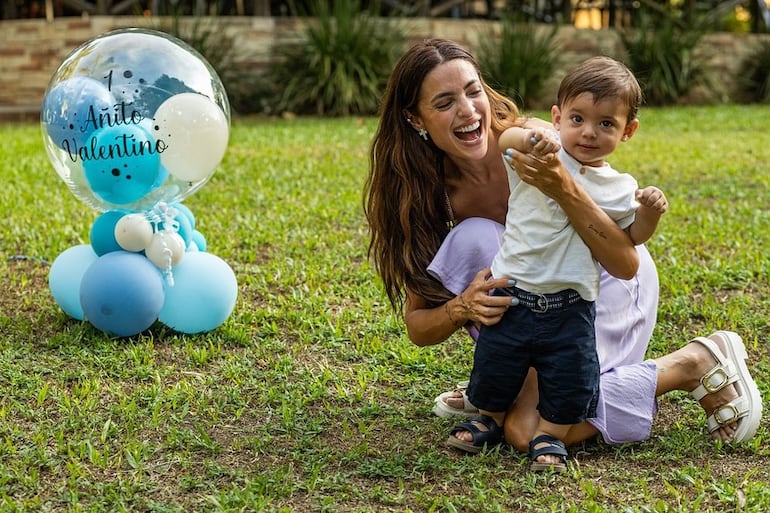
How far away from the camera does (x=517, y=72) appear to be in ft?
38.9

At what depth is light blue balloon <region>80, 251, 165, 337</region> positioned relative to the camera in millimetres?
3717

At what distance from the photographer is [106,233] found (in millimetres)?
3873

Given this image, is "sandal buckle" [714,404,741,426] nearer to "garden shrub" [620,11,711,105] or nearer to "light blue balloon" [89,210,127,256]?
"light blue balloon" [89,210,127,256]

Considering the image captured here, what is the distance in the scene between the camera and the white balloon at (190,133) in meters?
3.64

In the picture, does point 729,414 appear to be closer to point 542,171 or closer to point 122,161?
point 542,171

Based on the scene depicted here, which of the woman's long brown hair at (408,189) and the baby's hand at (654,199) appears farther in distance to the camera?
the woman's long brown hair at (408,189)

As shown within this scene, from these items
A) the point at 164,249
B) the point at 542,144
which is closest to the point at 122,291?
the point at 164,249

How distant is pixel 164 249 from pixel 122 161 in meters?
0.39

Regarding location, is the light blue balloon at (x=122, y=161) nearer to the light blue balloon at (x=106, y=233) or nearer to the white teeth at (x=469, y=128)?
the light blue balloon at (x=106, y=233)

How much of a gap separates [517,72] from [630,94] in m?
9.36

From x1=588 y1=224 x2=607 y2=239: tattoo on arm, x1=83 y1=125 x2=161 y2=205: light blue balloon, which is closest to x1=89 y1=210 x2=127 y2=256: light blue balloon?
x1=83 y1=125 x2=161 y2=205: light blue balloon

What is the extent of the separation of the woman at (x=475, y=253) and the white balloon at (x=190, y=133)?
776mm

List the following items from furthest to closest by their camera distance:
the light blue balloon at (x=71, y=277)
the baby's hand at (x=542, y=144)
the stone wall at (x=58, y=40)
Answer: the stone wall at (x=58, y=40)
the light blue balloon at (x=71, y=277)
the baby's hand at (x=542, y=144)

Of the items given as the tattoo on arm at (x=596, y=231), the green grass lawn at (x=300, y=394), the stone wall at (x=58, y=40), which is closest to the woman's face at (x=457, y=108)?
the tattoo on arm at (x=596, y=231)
